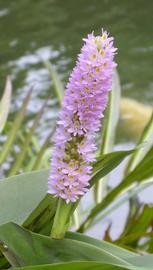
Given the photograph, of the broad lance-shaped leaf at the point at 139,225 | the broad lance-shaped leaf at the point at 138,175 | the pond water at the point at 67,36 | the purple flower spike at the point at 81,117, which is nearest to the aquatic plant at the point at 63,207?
the purple flower spike at the point at 81,117

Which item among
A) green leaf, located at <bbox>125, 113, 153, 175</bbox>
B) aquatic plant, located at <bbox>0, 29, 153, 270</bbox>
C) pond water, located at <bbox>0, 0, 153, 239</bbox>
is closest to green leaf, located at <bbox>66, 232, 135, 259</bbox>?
aquatic plant, located at <bbox>0, 29, 153, 270</bbox>

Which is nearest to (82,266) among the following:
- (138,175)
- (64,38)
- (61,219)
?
(61,219)

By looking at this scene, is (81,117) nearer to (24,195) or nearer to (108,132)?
(24,195)

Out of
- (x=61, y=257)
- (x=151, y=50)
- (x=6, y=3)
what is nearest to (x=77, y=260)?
(x=61, y=257)

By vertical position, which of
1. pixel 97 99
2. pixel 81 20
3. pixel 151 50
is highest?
pixel 81 20

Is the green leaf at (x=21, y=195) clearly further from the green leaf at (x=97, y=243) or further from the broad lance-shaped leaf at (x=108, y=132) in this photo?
the broad lance-shaped leaf at (x=108, y=132)

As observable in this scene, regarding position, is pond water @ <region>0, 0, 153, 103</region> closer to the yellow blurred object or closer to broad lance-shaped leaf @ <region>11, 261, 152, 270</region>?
the yellow blurred object

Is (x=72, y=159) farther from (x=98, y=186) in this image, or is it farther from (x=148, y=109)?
(x=148, y=109)
